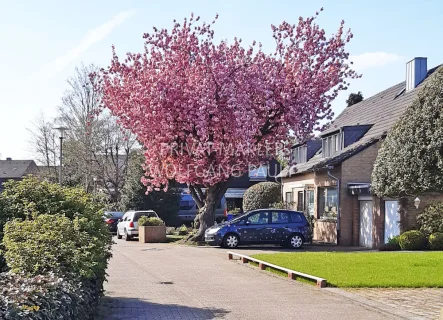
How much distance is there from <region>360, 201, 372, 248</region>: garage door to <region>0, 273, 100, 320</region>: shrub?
1919 centimetres

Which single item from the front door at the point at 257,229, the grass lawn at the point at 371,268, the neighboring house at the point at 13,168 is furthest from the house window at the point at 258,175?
the neighboring house at the point at 13,168

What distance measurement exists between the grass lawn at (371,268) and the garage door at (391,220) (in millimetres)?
4577

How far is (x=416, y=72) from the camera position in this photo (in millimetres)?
29719

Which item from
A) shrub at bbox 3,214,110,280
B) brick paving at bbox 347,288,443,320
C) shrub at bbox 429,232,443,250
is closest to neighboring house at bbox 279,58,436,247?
shrub at bbox 429,232,443,250

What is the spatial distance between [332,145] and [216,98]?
815cm

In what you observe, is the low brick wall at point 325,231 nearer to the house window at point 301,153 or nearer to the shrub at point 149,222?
the house window at point 301,153

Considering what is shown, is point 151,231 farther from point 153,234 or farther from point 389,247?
point 389,247

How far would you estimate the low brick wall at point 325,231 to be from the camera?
2848cm

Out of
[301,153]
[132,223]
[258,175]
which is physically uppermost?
[301,153]

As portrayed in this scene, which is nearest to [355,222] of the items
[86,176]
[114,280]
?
[114,280]

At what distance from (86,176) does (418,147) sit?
133ft

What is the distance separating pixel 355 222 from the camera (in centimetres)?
2730

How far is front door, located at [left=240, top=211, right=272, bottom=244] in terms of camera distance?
81.7 ft

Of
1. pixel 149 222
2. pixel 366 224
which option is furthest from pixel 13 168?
pixel 366 224
